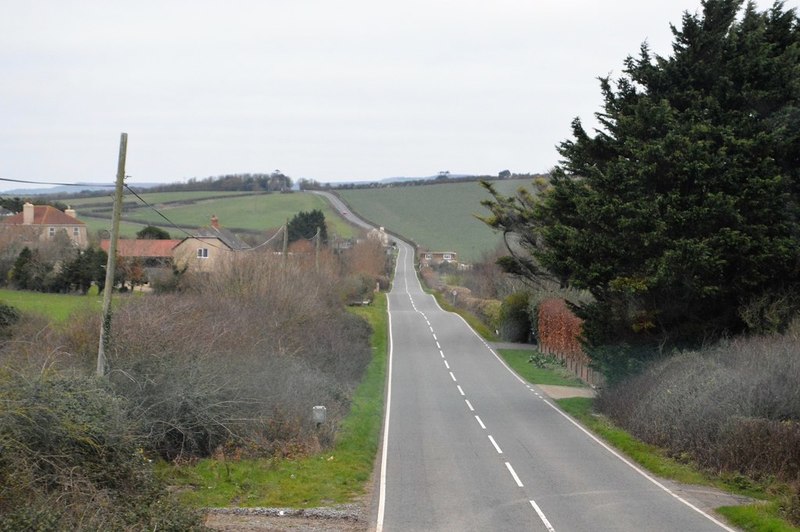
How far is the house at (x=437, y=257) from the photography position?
118 metres

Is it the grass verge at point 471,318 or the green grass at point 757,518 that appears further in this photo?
the grass verge at point 471,318

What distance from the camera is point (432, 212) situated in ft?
431

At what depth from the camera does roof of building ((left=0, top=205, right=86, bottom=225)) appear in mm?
83000

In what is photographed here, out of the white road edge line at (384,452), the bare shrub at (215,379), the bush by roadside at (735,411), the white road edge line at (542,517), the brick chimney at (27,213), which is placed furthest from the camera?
the brick chimney at (27,213)

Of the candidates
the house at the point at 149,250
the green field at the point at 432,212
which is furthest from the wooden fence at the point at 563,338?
the green field at the point at 432,212

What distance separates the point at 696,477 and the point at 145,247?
186 feet

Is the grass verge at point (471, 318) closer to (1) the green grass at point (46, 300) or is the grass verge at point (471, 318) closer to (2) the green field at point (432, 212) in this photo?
(1) the green grass at point (46, 300)

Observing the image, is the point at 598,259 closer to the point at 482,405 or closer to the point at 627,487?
the point at 482,405

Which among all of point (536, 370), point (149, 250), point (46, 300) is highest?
point (149, 250)

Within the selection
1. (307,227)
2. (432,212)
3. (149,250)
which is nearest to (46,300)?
(149,250)

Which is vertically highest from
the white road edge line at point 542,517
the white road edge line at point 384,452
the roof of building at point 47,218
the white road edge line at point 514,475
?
the roof of building at point 47,218

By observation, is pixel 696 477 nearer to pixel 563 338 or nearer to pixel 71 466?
pixel 71 466

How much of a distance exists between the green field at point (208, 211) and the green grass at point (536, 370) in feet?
153

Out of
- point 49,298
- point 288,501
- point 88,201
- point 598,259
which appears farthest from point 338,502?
point 88,201
